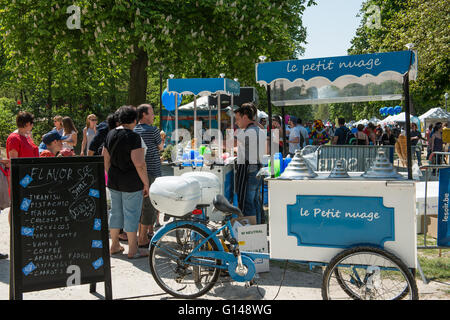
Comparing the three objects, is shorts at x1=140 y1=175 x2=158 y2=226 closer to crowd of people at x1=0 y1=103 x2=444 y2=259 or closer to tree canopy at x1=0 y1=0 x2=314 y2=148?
crowd of people at x1=0 y1=103 x2=444 y2=259

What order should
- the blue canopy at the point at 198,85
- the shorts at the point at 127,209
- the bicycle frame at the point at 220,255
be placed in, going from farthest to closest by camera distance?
the blue canopy at the point at 198,85 < the shorts at the point at 127,209 < the bicycle frame at the point at 220,255

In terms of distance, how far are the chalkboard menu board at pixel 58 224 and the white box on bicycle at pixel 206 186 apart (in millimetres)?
968

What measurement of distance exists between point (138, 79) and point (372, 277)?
11010 millimetres

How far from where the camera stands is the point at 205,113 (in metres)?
26.8

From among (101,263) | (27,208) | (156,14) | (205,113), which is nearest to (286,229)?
(101,263)

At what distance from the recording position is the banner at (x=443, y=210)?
4.50m

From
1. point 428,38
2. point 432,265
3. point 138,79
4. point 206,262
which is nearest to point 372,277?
point 206,262

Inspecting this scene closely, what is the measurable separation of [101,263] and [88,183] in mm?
758

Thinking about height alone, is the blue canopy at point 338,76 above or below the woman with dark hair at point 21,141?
above

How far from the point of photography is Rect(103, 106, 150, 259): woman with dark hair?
536 centimetres

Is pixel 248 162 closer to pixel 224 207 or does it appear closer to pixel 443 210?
pixel 224 207

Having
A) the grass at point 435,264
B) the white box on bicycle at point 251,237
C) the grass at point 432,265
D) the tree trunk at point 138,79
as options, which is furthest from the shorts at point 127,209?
the tree trunk at point 138,79

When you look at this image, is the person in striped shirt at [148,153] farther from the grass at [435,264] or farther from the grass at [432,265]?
the grass at [435,264]

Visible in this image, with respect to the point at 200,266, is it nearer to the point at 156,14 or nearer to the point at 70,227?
the point at 70,227
